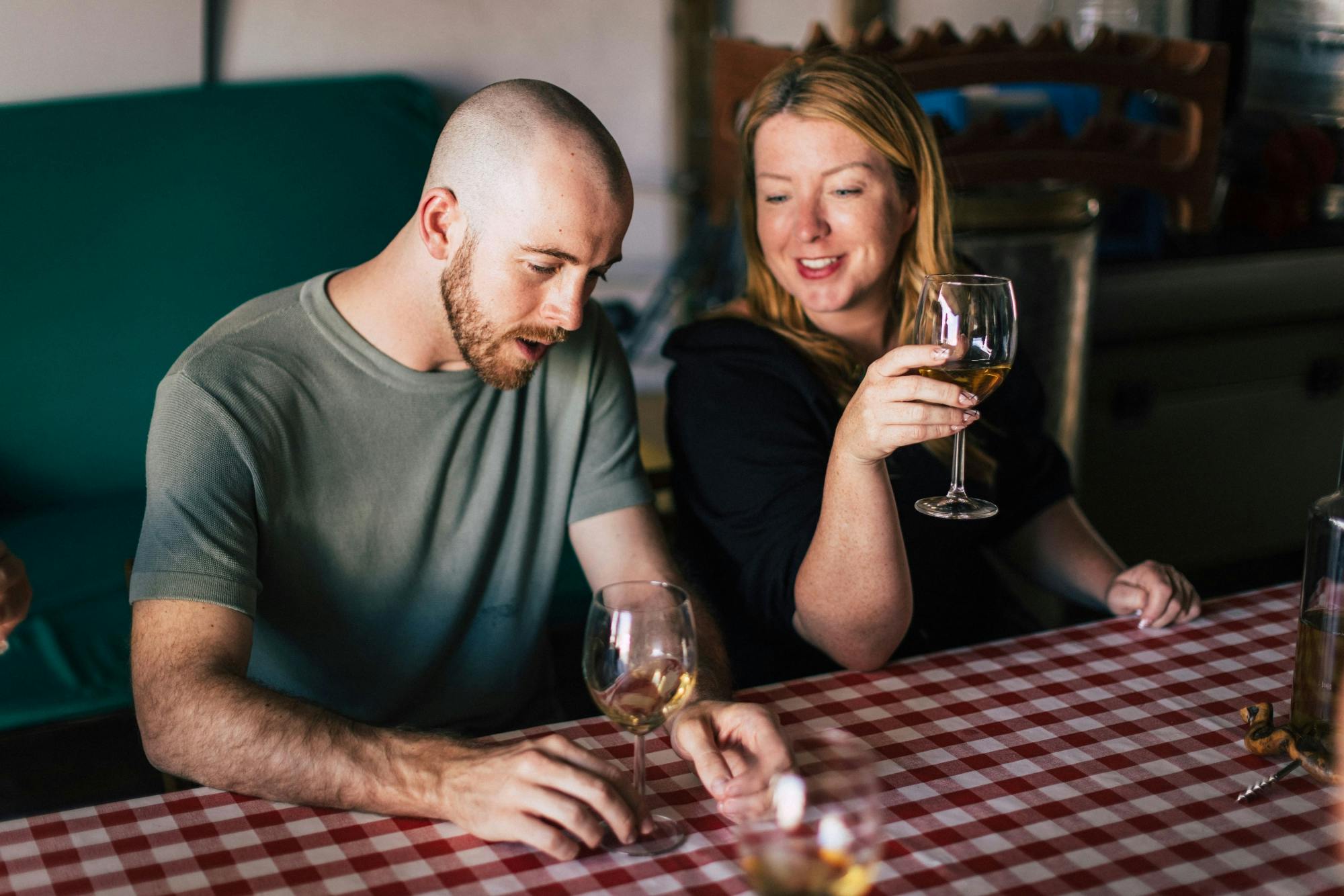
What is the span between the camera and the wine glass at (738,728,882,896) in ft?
2.58

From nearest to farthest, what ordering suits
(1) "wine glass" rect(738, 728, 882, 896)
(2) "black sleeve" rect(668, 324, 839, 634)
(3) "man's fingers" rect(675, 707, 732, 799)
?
(1) "wine glass" rect(738, 728, 882, 896) → (3) "man's fingers" rect(675, 707, 732, 799) → (2) "black sleeve" rect(668, 324, 839, 634)

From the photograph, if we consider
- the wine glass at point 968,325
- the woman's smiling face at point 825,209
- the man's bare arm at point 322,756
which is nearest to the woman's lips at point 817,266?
the woman's smiling face at point 825,209

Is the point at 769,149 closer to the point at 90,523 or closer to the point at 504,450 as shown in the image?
the point at 504,450

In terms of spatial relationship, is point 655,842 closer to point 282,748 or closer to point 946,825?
point 946,825

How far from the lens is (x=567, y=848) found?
3.36 ft

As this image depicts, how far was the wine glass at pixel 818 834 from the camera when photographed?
0.79 metres

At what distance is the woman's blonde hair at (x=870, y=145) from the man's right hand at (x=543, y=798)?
85 centimetres

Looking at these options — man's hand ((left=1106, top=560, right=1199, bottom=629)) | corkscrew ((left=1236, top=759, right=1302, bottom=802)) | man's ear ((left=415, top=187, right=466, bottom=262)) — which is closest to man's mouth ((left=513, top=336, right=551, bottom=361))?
man's ear ((left=415, top=187, right=466, bottom=262))

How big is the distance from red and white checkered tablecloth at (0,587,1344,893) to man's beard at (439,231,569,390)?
1.53 ft

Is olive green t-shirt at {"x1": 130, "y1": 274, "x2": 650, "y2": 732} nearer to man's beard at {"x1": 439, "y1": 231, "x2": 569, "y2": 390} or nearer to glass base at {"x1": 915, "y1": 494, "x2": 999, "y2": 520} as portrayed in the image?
man's beard at {"x1": 439, "y1": 231, "x2": 569, "y2": 390}

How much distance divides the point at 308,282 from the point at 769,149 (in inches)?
25.6

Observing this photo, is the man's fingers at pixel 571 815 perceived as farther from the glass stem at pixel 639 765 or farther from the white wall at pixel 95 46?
the white wall at pixel 95 46

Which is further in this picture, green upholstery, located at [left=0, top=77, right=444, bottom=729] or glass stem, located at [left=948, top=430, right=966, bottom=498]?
green upholstery, located at [left=0, top=77, right=444, bottom=729]

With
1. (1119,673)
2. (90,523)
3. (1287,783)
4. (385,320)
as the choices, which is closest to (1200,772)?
(1287,783)
